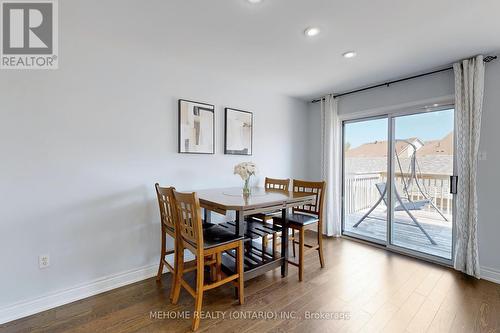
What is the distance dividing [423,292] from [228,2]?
2.99 meters

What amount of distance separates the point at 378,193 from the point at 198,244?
2935 mm

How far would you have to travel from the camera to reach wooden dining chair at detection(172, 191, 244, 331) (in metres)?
1.74

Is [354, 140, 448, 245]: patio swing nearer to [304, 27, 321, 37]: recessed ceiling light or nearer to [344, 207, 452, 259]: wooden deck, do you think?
[344, 207, 452, 259]: wooden deck

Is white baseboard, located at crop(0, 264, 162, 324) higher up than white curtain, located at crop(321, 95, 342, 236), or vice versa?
white curtain, located at crop(321, 95, 342, 236)

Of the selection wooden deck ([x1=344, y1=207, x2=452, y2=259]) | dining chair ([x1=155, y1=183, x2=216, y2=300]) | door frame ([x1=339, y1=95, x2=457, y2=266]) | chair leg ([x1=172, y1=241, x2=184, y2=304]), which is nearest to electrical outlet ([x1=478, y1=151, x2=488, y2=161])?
door frame ([x1=339, y1=95, x2=457, y2=266])

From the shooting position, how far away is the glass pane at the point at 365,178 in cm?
348

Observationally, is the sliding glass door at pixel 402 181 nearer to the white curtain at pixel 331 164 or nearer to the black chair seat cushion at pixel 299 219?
the white curtain at pixel 331 164

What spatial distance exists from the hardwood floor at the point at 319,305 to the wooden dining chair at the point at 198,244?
19 cm

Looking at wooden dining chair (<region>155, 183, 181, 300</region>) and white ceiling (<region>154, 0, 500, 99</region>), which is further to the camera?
wooden dining chair (<region>155, 183, 181, 300</region>)

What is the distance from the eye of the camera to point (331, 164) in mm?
3791

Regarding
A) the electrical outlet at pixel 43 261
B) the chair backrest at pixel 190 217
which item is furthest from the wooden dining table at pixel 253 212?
the electrical outlet at pixel 43 261

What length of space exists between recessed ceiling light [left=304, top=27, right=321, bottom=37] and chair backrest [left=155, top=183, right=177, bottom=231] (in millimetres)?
1745

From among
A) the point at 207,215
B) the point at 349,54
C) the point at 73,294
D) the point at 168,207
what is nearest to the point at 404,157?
the point at 349,54

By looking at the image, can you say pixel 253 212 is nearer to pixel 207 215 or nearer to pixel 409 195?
pixel 207 215
